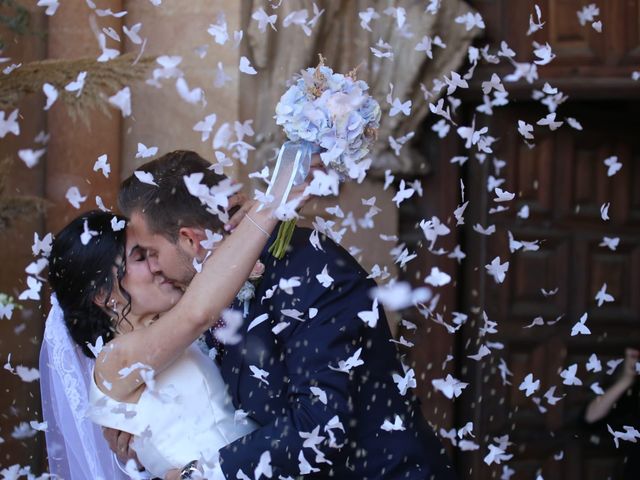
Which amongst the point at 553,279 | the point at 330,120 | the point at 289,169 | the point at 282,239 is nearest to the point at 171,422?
the point at 282,239

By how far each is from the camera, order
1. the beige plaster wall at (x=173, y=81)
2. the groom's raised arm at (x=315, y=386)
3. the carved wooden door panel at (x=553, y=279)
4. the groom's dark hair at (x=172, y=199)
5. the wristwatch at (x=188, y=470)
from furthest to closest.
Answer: the carved wooden door panel at (x=553, y=279) → the beige plaster wall at (x=173, y=81) → the groom's dark hair at (x=172, y=199) → the wristwatch at (x=188, y=470) → the groom's raised arm at (x=315, y=386)

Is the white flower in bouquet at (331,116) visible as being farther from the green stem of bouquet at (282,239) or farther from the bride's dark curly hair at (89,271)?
the bride's dark curly hair at (89,271)

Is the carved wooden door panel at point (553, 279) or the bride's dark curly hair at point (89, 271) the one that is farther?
the carved wooden door panel at point (553, 279)

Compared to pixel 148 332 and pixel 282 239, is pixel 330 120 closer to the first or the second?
pixel 282 239

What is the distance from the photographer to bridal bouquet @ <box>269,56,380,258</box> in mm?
2502

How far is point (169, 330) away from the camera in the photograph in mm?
2557

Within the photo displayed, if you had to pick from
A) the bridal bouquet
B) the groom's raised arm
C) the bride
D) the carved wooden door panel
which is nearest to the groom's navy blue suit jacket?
the groom's raised arm

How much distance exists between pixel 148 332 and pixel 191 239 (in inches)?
11.0

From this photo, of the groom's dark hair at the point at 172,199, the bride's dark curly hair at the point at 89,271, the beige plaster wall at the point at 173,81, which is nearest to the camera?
the groom's dark hair at the point at 172,199

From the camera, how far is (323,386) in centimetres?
244

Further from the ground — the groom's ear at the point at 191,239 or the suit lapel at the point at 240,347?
the groom's ear at the point at 191,239

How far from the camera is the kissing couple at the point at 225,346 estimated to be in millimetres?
2486

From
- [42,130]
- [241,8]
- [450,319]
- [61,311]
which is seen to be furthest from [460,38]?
[61,311]

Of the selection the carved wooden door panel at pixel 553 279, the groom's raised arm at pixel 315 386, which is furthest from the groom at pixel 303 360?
the carved wooden door panel at pixel 553 279
